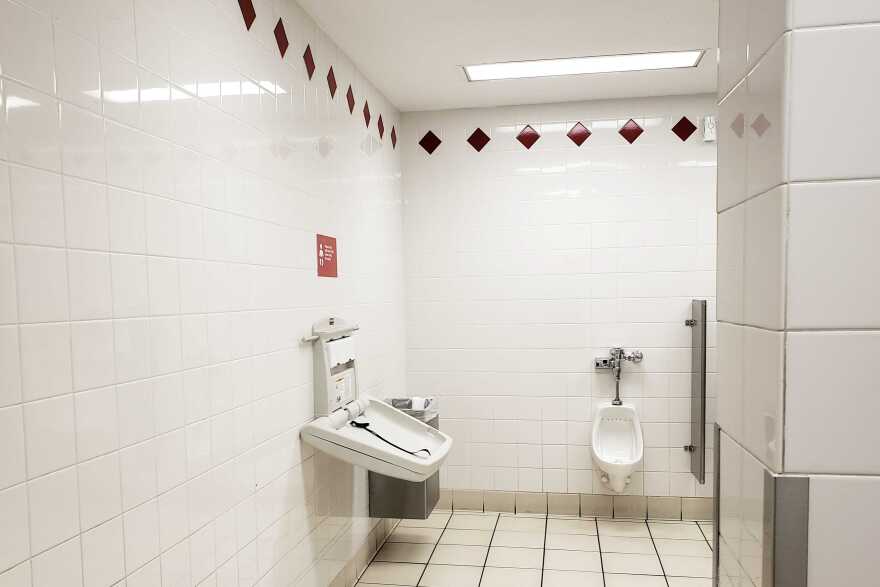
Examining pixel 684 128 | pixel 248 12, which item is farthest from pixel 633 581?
pixel 248 12

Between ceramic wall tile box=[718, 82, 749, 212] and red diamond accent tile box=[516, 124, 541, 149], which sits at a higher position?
red diamond accent tile box=[516, 124, 541, 149]

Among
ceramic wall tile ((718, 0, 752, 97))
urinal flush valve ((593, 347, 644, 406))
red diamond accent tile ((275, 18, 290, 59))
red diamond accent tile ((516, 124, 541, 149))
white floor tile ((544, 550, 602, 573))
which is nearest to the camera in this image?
ceramic wall tile ((718, 0, 752, 97))

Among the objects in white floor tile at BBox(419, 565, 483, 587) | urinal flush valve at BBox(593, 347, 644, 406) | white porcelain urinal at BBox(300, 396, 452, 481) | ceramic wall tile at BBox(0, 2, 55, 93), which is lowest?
white floor tile at BBox(419, 565, 483, 587)

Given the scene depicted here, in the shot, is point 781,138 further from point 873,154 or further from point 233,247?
point 233,247

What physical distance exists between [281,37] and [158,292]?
1370 millimetres

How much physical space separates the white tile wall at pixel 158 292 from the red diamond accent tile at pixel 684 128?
97.1 inches

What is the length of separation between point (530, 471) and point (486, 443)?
36 cm

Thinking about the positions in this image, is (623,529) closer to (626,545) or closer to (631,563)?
(626,545)

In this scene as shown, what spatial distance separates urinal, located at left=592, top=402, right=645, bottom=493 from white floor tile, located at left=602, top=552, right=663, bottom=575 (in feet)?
1.57

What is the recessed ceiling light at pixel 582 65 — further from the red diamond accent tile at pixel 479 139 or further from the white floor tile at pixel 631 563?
the white floor tile at pixel 631 563

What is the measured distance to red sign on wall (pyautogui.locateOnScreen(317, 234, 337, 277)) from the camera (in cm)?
305

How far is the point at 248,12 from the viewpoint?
7.77 ft

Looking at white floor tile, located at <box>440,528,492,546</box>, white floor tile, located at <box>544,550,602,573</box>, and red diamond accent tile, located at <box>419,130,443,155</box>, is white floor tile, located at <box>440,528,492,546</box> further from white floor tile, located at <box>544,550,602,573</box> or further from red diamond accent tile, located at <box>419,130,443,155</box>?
red diamond accent tile, located at <box>419,130,443,155</box>

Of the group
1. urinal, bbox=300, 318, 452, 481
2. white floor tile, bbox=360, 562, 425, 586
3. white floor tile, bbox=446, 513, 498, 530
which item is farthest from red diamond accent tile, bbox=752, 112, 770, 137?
white floor tile, bbox=446, 513, 498, 530
